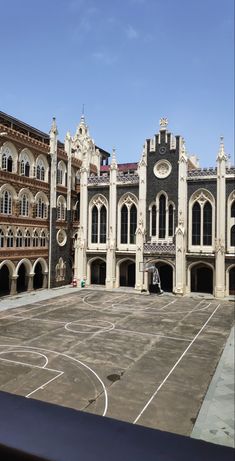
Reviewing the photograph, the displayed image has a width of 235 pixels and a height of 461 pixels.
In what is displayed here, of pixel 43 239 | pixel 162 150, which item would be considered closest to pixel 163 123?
pixel 162 150

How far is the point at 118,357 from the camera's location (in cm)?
1964

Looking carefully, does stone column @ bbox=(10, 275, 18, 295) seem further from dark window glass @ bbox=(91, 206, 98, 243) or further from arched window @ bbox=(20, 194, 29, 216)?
dark window glass @ bbox=(91, 206, 98, 243)

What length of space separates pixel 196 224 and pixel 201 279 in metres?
7.03

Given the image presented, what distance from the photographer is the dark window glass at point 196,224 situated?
144ft

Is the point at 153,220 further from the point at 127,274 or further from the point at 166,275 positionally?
the point at 127,274

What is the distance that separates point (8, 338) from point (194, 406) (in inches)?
523

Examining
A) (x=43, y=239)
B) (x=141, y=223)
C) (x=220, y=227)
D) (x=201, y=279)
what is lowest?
(x=201, y=279)

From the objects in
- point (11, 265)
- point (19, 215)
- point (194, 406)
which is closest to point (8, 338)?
point (194, 406)

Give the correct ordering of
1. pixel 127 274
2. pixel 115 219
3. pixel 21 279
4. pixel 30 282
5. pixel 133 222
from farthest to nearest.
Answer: pixel 127 274 → pixel 115 219 → pixel 133 222 → pixel 21 279 → pixel 30 282

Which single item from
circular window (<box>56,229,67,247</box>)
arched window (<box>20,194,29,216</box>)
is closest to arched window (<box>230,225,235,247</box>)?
circular window (<box>56,229,67,247</box>)

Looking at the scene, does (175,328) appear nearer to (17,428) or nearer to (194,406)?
(194,406)

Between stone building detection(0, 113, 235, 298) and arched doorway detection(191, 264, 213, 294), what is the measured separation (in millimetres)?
123

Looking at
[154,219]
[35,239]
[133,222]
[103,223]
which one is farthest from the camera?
[103,223]

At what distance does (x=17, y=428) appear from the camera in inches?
66.2
